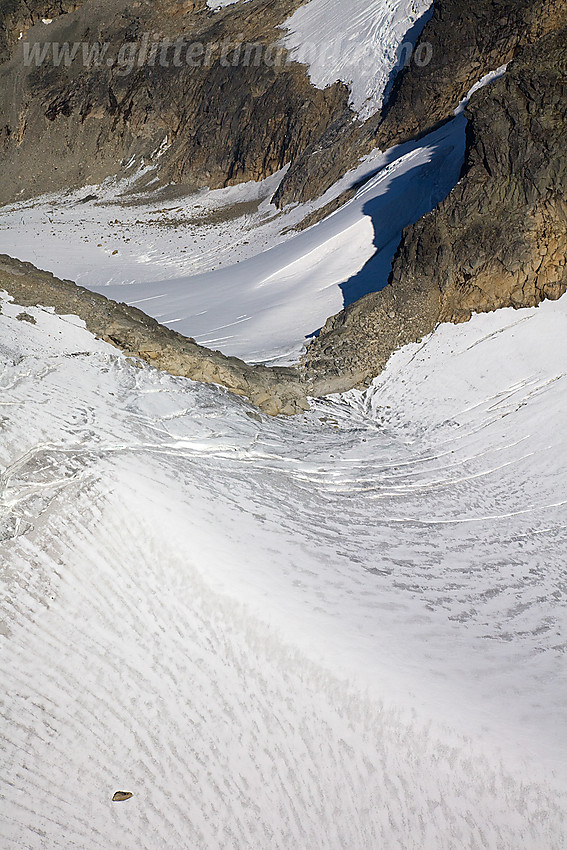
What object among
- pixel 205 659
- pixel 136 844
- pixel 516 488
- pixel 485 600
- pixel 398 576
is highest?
pixel 205 659

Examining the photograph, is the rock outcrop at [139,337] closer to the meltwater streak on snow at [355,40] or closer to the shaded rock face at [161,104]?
the meltwater streak on snow at [355,40]

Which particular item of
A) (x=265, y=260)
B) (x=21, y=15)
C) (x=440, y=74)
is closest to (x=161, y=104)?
(x=21, y=15)

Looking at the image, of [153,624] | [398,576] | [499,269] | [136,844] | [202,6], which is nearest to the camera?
[136,844]

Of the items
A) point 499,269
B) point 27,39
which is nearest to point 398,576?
point 499,269

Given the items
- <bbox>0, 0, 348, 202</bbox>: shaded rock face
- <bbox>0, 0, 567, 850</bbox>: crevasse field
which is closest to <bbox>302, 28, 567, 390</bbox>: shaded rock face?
<bbox>0, 0, 567, 850</bbox>: crevasse field

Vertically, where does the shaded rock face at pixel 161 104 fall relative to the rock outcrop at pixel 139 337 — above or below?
above

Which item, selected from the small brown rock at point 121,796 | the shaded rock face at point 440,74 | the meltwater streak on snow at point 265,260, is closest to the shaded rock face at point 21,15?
the meltwater streak on snow at point 265,260

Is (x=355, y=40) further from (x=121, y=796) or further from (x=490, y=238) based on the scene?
(x=121, y=796)

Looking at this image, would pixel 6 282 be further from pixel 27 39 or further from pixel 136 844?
pixel 27 39
